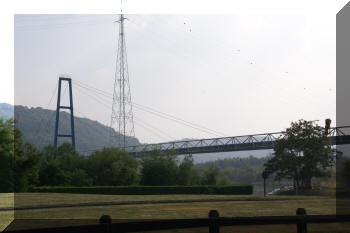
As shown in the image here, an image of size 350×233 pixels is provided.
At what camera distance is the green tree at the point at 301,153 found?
214 ft

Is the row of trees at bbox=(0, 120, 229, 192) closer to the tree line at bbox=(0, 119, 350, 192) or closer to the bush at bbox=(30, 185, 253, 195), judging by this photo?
the tree line at bbox=(0, 119, 350, 192)

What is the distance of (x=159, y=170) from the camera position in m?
74.8

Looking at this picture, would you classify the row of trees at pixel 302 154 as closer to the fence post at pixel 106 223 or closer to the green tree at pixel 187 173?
the green tree at pixel 187 173

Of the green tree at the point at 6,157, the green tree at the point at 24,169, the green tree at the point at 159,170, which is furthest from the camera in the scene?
the green tree at the point at 159,170

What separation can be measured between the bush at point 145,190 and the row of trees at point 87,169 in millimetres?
5221

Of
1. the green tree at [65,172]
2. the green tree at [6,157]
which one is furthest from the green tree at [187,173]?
the green tree at [6,157]

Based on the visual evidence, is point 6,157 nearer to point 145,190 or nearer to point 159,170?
point 145,190

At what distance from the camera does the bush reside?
52.9 m

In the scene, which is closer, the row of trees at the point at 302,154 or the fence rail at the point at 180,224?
the fence rail at the point at 180,224

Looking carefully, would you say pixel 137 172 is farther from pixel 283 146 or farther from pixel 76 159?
pixel 283 146

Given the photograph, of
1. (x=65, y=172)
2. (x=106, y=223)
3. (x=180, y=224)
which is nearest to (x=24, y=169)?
(x=65, y=172)

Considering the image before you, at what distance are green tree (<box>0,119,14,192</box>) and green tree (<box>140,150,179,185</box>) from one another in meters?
23.6

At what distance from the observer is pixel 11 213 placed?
23.0 m

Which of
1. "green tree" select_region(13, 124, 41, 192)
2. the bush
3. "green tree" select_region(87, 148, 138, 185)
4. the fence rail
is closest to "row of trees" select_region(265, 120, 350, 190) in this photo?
the bush
